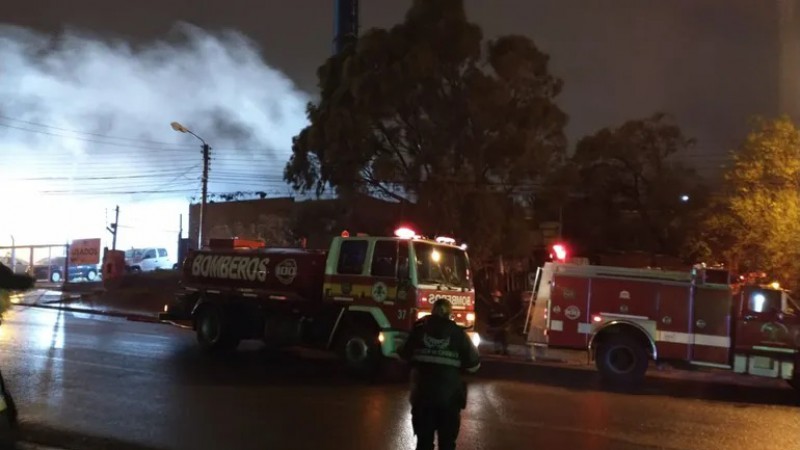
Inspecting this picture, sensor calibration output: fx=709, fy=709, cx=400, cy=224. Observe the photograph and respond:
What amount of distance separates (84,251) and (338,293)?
26.2 meters

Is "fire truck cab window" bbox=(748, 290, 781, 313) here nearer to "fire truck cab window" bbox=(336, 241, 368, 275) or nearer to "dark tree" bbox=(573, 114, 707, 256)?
"fire truck cab window" bbox=(336, 241, 368, 275)

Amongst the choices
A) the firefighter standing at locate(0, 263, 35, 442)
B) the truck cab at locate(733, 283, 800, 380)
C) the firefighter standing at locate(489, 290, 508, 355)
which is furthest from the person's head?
→ the firefighter standing at locate(489, 290, 508, 355)

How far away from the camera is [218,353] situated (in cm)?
1427

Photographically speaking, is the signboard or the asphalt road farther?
the signboard

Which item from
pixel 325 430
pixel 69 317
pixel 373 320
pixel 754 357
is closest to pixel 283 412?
pixel 325 430

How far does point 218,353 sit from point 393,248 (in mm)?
4789

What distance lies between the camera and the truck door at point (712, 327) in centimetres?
1222

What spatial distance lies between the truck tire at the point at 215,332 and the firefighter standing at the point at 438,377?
30.9 feet

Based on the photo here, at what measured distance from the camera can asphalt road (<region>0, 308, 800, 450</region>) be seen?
7.54 meters

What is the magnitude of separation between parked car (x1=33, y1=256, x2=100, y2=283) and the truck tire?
26.3 metres

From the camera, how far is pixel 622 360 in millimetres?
12656

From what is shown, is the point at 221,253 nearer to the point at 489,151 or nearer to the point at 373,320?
the point at 373,320

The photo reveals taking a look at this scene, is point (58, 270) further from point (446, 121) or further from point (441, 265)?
point (441, 265)

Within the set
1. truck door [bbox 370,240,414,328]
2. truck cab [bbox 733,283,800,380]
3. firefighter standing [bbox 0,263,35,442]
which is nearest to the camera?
firefighter standing [bbox 0,263,35,442]
